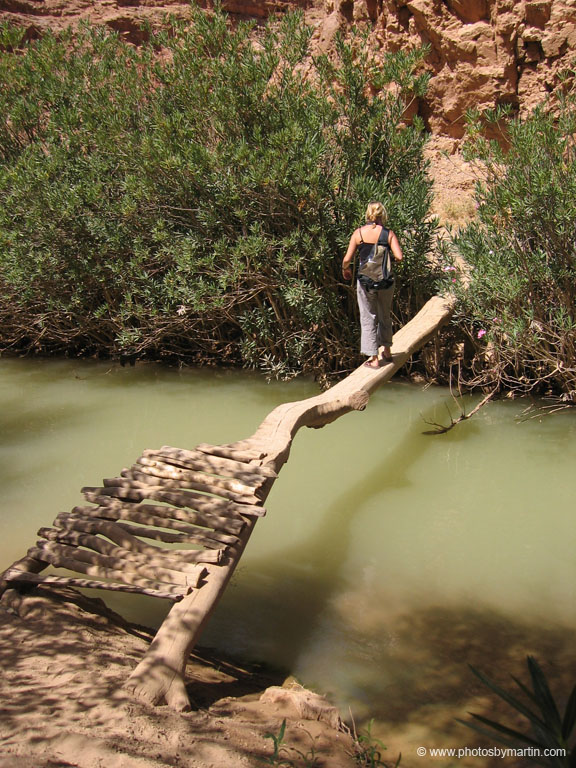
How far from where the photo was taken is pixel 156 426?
8.50 m

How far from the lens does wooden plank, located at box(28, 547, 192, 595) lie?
3853 mm

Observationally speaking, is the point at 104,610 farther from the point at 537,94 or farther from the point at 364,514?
the point at 537,94

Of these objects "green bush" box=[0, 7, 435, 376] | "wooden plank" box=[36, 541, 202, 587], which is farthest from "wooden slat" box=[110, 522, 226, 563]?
"green bush" box=[0, 7, 435, 376]

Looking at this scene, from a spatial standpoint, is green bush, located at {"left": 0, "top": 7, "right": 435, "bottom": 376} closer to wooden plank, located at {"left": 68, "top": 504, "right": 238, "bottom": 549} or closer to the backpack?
the backpack

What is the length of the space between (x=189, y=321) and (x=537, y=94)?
789 centimetres

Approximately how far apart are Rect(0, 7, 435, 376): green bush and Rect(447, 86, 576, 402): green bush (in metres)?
1.05

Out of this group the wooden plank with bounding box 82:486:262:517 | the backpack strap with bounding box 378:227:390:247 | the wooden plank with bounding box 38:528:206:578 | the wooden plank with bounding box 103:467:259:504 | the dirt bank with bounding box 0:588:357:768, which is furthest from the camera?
the backpack strap with bounding box 378:227:390:247

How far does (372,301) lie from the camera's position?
7199 millimetres

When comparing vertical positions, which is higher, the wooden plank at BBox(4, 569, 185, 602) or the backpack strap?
the backpack strap

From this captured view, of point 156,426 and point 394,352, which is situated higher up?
point 394,352

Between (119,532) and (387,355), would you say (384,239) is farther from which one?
(119,532)

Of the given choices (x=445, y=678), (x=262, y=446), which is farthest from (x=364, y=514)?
(x=445, y=678)

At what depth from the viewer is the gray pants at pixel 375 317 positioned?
719 cm

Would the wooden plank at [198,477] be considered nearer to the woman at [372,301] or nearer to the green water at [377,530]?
the green water at [377,530]
